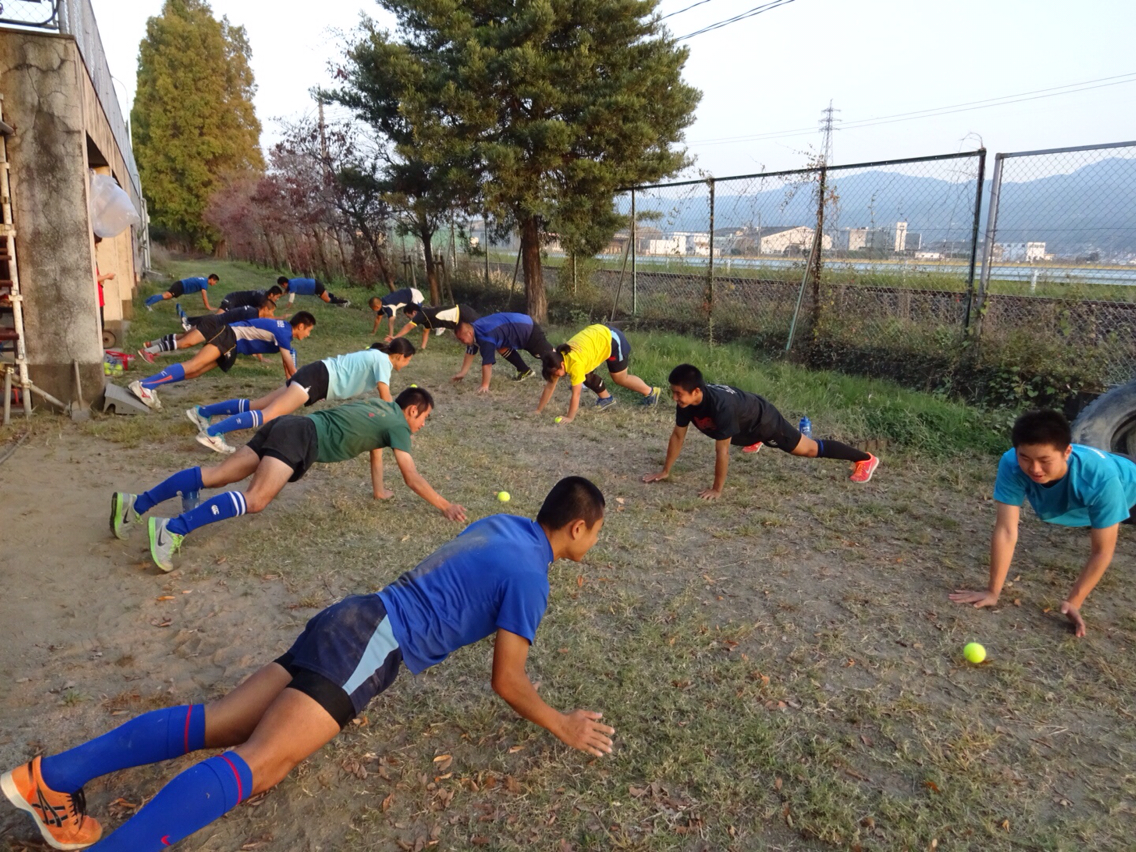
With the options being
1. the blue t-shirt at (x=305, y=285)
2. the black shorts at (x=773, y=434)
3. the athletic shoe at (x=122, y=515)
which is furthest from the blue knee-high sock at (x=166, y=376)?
the blue t-shirt at (x=305, y=285)

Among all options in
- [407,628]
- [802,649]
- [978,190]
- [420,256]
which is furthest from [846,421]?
[420,256]

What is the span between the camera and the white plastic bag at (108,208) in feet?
30.7

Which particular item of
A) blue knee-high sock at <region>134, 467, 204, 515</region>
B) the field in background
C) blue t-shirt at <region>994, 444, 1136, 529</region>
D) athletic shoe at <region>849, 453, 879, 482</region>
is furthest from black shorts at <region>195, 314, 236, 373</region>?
blue t-shirt at <region>994, 444, 1136, 529</region>

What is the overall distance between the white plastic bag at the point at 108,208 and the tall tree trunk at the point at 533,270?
6472mm

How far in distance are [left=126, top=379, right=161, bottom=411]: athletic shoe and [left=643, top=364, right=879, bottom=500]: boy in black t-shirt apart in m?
5.70

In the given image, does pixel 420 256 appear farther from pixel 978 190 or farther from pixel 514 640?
pixel 514 640

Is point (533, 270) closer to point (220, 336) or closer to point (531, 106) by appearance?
point (531, 106)

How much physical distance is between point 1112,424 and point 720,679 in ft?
14.2

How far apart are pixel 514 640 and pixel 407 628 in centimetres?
37

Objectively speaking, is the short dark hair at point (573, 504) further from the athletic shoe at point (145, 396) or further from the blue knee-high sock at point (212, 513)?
the athletic shoe at point (145, 396)

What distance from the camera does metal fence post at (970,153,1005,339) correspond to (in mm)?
7645

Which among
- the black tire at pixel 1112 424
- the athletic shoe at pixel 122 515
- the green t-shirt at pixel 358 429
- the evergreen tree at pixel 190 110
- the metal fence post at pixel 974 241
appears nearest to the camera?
the athletic shoe at pixel 122 515

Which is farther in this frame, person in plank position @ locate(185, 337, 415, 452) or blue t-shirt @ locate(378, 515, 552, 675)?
person in plank position @ locate(185, 337, 415, 452)

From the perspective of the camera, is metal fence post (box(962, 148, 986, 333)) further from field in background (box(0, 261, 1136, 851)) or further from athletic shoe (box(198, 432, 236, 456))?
athletic shoe (box(198, 432, 236, 456))
